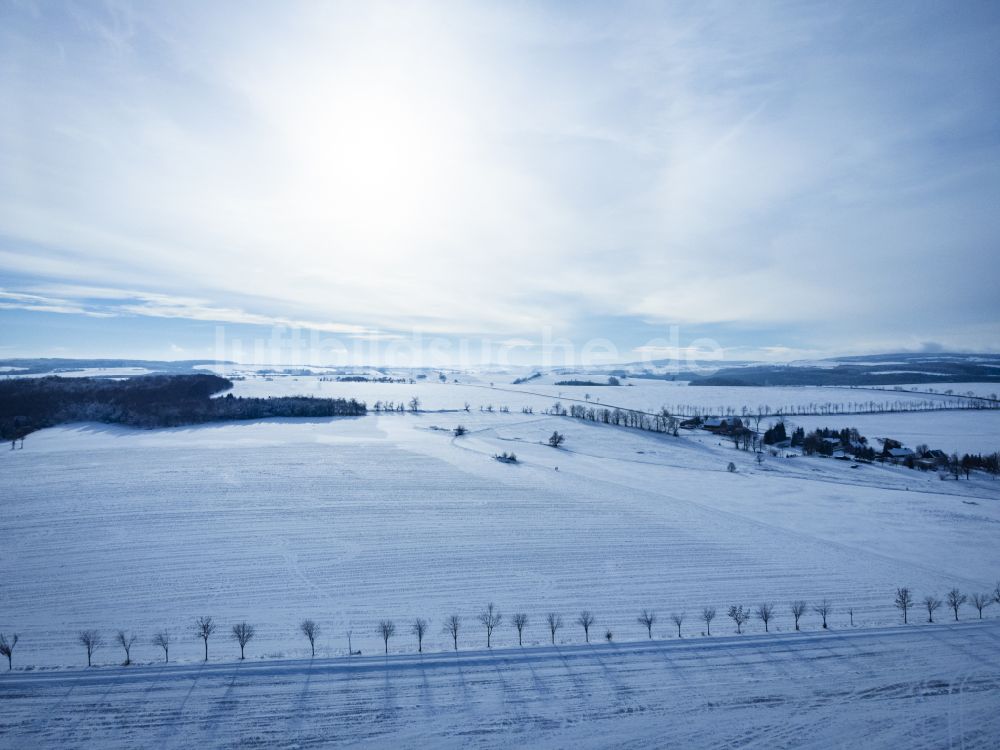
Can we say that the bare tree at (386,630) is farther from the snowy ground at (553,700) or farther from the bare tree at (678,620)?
the bare tree at (678,620)

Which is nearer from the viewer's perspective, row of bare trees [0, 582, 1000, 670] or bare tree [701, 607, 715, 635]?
row of bare trees [0, 582, 1000, 670]

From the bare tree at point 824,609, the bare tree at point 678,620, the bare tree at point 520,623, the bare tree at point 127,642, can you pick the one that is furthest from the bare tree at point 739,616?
the bare tree at point 127,642

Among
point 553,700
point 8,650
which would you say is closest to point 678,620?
point 553,700

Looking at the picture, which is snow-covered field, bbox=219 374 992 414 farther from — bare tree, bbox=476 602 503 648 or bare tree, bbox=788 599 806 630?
bare tree, bbox=788 599 806 630

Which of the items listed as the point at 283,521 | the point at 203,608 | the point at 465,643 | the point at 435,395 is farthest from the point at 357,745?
the point at 435,395

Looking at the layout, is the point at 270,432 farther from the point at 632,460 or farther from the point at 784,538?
the point at 784,538

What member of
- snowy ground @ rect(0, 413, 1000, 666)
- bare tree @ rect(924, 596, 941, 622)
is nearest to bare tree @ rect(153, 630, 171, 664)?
snowy ground @ rect(0, 413, 1000, 666)
